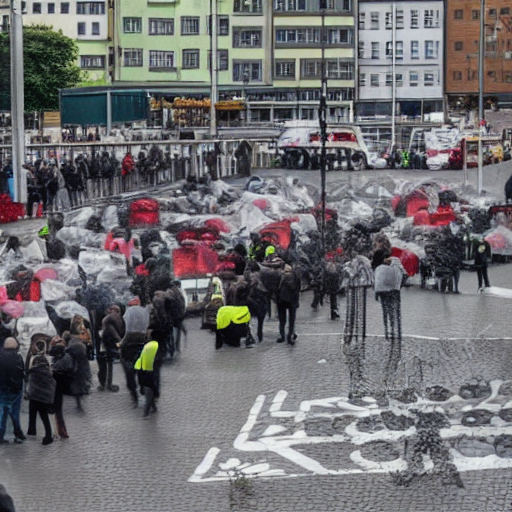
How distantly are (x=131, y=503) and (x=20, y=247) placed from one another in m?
16.4

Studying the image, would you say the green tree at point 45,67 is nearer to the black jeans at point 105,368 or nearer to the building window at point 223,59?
the building window at point 223,59

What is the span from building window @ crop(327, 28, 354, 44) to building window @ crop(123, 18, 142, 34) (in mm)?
12242

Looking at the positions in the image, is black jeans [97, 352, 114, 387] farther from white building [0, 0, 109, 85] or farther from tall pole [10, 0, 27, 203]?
white building [0, 0, 109, 85]

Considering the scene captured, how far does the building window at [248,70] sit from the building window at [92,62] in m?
11.7

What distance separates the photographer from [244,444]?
21062 millimetres

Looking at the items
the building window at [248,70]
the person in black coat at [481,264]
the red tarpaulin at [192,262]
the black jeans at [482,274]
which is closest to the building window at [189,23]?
the building window at [248,70]

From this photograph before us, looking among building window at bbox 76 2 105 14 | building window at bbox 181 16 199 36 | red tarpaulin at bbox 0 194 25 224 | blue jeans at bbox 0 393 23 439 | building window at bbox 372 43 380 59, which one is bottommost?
blue jeans at bbox 0 393 23 439

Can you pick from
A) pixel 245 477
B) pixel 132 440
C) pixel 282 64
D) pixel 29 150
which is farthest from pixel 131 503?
pixel 282 64

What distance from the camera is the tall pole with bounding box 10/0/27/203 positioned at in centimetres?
4378

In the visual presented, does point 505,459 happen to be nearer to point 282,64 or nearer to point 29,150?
point 29,150

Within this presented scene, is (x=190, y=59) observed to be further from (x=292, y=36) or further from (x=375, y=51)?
(x=375, y=51)

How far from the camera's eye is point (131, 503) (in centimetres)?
1847

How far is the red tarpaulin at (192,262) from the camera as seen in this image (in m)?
32.9

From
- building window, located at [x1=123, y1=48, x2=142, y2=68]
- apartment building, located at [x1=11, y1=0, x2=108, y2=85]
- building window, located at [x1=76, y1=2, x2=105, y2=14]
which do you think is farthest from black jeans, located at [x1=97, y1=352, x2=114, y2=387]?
building window, located at [x1=76, y1=2, x2=105, y2=14]
